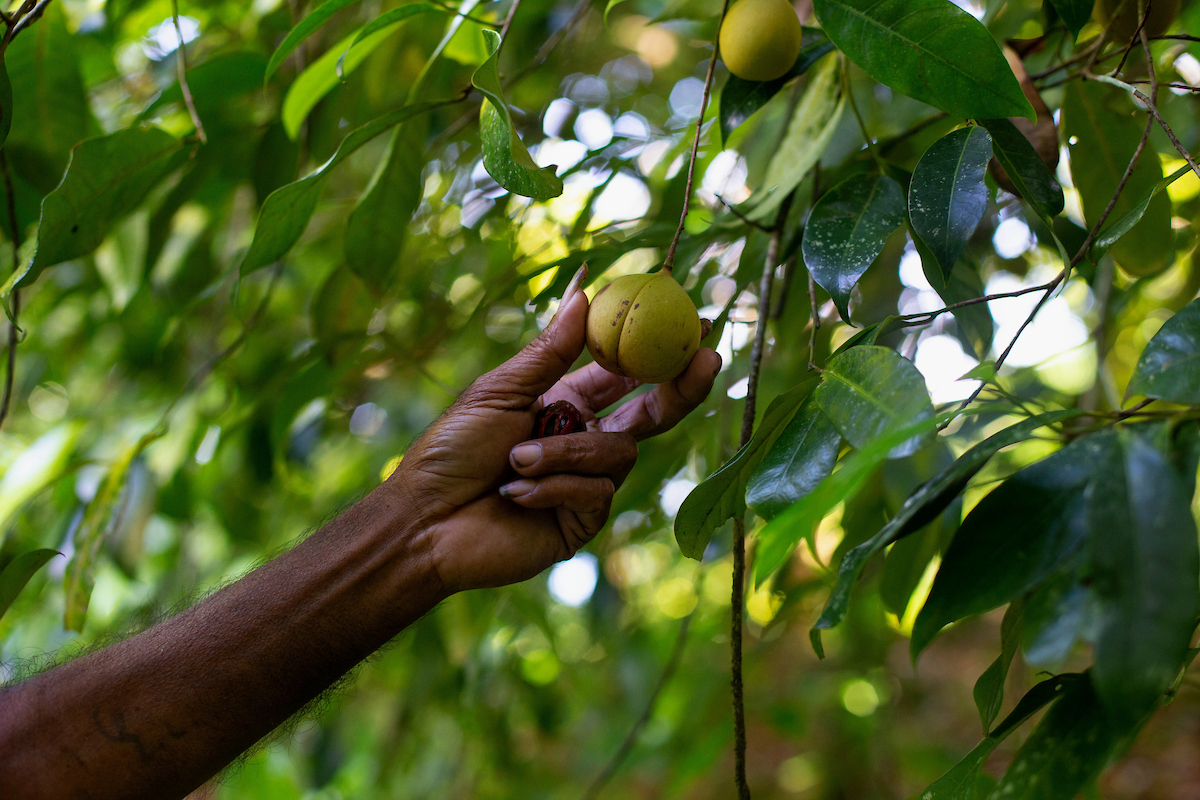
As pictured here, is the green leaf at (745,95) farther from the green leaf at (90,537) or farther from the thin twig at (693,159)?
the green leaf at (90,537)

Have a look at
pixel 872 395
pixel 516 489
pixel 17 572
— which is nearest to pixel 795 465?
pixel 872 395

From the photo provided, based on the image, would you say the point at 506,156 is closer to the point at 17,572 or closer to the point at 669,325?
the point at 669,325

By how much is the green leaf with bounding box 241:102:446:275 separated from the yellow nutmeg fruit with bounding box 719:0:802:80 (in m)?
0.26

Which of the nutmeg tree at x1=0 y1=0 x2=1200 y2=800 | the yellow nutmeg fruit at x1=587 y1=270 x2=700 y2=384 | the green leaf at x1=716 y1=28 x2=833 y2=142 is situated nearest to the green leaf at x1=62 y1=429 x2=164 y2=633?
the nutmeg tree at x1=0 y1=0 x2=1200 y2=800

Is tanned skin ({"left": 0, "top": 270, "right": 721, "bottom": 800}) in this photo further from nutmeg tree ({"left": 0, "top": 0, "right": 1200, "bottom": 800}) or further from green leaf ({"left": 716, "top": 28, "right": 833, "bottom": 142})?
green leaf ({"left": 716, "top": 28, "right": 833, "bottom": 142})

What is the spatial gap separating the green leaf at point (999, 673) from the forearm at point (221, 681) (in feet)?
1.53

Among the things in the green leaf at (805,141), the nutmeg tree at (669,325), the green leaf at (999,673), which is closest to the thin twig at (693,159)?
the nutmeg tree at (669,325)

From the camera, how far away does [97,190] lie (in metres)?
0.77

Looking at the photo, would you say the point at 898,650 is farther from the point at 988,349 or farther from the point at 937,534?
the point at 988,349

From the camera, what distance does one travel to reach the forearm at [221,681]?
0.75 meters

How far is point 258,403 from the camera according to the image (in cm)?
121

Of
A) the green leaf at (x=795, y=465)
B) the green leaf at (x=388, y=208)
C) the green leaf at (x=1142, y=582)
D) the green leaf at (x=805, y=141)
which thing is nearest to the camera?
the green leaf at (x=1142, y=582)

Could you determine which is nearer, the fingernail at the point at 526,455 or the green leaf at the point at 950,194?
the green leaf at the point at 950,194

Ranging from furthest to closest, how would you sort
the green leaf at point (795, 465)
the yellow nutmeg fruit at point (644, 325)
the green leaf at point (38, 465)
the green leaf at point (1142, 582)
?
the green leaf at point (38, 465) < the yellow nutmeg fruit at point (644, 325) < the green leaf at point (795, 465) < the green leaf at point (1142, 582)
